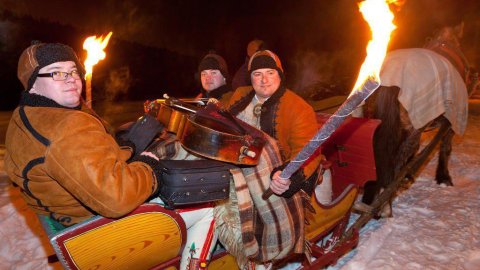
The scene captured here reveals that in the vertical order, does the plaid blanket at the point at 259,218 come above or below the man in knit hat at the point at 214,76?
below

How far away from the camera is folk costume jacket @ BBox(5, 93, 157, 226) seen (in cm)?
135

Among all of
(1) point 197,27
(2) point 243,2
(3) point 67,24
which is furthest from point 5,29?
(2) point 243,2

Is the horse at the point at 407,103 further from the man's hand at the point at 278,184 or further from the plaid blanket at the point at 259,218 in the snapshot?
the man's hand at the point at 278,184

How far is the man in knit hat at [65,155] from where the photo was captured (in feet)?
4.45

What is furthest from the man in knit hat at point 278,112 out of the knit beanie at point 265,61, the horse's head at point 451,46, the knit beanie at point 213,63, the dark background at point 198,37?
the dark background at point 198,37

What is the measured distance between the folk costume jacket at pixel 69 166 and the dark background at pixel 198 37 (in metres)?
14.7

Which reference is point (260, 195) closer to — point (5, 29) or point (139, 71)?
point (5, 29)

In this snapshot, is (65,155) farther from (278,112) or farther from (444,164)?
(444,164)

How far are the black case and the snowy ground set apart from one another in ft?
5.62

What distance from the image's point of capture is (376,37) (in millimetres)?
1323

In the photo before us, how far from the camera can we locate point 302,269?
2.47 metres

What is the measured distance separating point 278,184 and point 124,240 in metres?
0.86

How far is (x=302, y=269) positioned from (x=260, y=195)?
0.96 m

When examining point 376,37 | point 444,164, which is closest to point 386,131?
point 444,164
